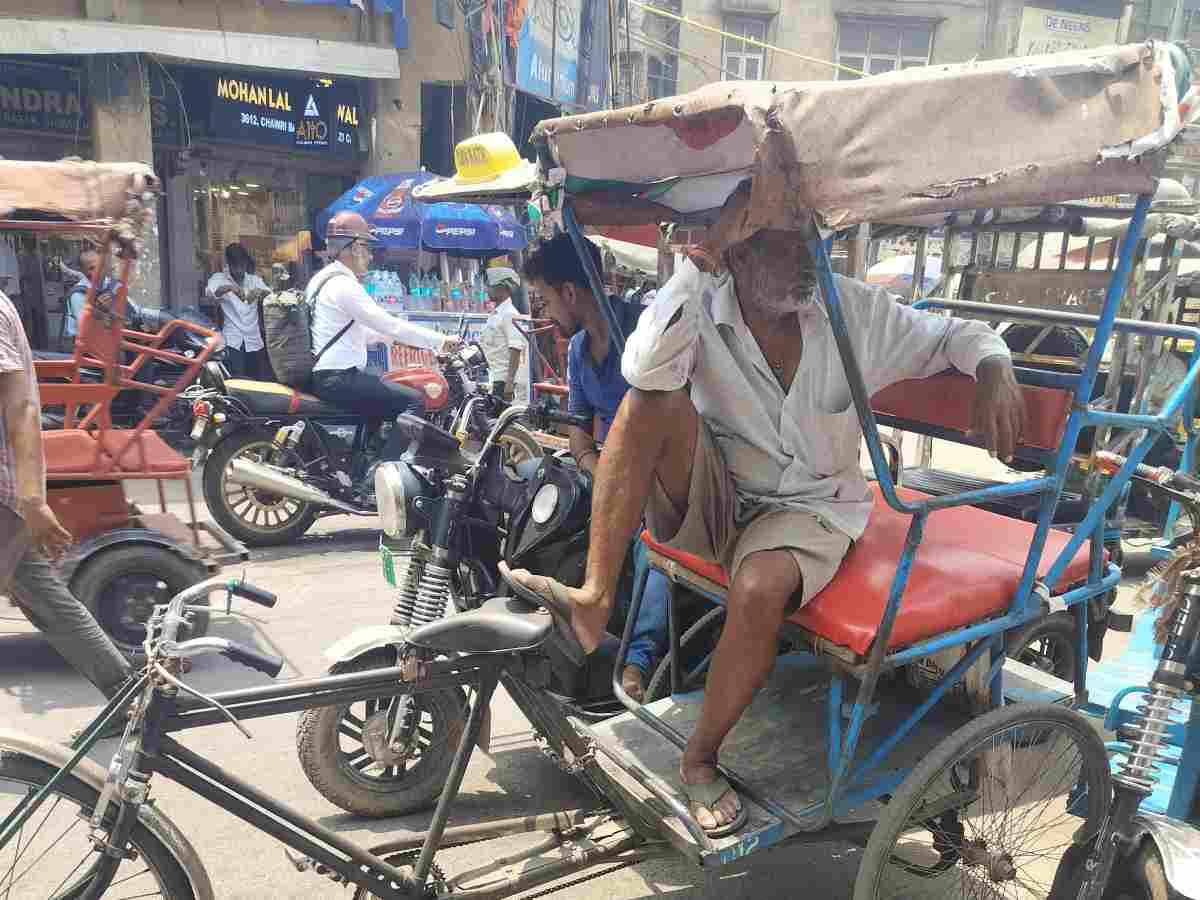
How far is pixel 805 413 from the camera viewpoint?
2498 millimetres

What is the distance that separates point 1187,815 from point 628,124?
2.30m

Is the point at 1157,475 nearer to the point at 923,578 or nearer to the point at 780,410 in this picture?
the point at 923,578

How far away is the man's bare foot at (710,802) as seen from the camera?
215 centimetres

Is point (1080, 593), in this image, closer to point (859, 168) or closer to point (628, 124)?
point (859, 168)

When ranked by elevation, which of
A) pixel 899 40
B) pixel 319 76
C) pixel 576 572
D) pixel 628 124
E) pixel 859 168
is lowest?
pixel 576 572

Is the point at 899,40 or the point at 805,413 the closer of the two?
the point at 805,413

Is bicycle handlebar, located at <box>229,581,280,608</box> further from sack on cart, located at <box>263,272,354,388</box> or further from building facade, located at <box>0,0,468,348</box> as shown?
building facade, located at <box>0,0,468,348</box>

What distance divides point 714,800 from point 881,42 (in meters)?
24.9

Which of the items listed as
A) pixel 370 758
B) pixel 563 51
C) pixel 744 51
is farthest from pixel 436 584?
pixel 744 51

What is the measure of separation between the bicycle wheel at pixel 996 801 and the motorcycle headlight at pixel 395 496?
1.66m

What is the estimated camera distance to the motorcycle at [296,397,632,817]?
2.70 metres

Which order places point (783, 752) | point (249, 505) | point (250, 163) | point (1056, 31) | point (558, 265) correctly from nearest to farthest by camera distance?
point (783, 752), point (558, 265), point (249, 505), point (250, 163), point (1056, 31)

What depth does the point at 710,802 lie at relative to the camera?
86.1 inches

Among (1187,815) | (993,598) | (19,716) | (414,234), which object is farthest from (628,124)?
(414,234)
